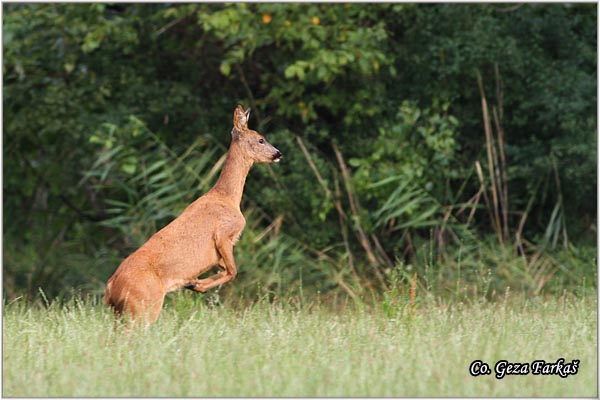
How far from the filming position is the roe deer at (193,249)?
606 cm

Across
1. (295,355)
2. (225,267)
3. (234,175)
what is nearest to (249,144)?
(234,175)

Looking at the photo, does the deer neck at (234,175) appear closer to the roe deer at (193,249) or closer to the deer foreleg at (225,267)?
the roe deer at (193,249)

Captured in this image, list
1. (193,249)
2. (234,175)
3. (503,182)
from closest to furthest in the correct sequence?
(193,249) < (234,175) < (503,182)

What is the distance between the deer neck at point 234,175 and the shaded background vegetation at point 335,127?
10.9ft

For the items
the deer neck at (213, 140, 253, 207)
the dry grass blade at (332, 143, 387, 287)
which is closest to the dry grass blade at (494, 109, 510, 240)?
the dry grass blade at (332, 143, 387, 287)

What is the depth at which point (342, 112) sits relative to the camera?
41.0 feet

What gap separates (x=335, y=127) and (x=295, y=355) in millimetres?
7283

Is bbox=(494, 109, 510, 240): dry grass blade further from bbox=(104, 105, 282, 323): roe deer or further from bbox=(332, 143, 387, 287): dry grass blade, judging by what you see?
bbox=(104, 105, 282, 323): roe deer

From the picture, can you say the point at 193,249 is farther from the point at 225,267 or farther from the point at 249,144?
the point at 249,144

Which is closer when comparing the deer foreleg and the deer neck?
the deer foreleg

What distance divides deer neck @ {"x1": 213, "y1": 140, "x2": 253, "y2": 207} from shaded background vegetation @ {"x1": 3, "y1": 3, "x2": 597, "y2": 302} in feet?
10.9

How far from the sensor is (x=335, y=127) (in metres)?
12.6

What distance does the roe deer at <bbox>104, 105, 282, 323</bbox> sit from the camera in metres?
6.06

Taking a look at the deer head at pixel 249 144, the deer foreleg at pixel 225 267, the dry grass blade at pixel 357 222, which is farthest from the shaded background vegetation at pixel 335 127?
the deer foreleg at pixel 225 267
